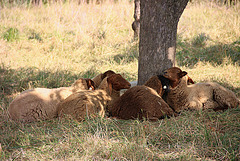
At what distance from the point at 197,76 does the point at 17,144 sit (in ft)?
15.1

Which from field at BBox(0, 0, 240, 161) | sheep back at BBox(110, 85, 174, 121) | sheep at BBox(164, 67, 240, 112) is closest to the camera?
field at BBox(0, 0, 240, 161)

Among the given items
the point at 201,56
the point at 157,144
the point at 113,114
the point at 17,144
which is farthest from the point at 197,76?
the point at 17,144

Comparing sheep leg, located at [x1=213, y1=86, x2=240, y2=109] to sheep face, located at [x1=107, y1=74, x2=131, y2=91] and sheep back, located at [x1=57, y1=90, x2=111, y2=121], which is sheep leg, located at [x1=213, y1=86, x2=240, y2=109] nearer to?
sheep face, located at [x1=107, y1=74, x2=131, y2=91]

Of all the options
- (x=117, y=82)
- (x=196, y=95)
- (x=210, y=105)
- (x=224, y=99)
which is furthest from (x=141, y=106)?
(x=224, y=99)

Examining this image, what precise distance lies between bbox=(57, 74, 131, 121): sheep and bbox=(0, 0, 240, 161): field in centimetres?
20

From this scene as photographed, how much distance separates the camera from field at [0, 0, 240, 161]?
9.52 feet

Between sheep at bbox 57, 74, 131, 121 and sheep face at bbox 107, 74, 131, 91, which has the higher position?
sheep face at bbox 107, 74, 131, 91

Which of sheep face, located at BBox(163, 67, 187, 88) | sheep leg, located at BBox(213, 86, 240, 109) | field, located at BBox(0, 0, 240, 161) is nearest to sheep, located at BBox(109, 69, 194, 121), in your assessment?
field, located at BBox(0, 0, 240, 161)

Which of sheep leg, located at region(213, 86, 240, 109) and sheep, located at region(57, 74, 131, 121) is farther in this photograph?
sheep leg, located at region(213, 86, 240, 109)

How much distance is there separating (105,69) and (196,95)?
340 cm

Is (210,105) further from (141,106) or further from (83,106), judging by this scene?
(83,106)

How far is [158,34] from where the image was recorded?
15.0 ft

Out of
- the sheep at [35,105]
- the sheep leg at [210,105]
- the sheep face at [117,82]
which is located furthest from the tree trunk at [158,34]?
the sheep at [35,105]

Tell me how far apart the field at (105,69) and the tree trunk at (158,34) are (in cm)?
114
